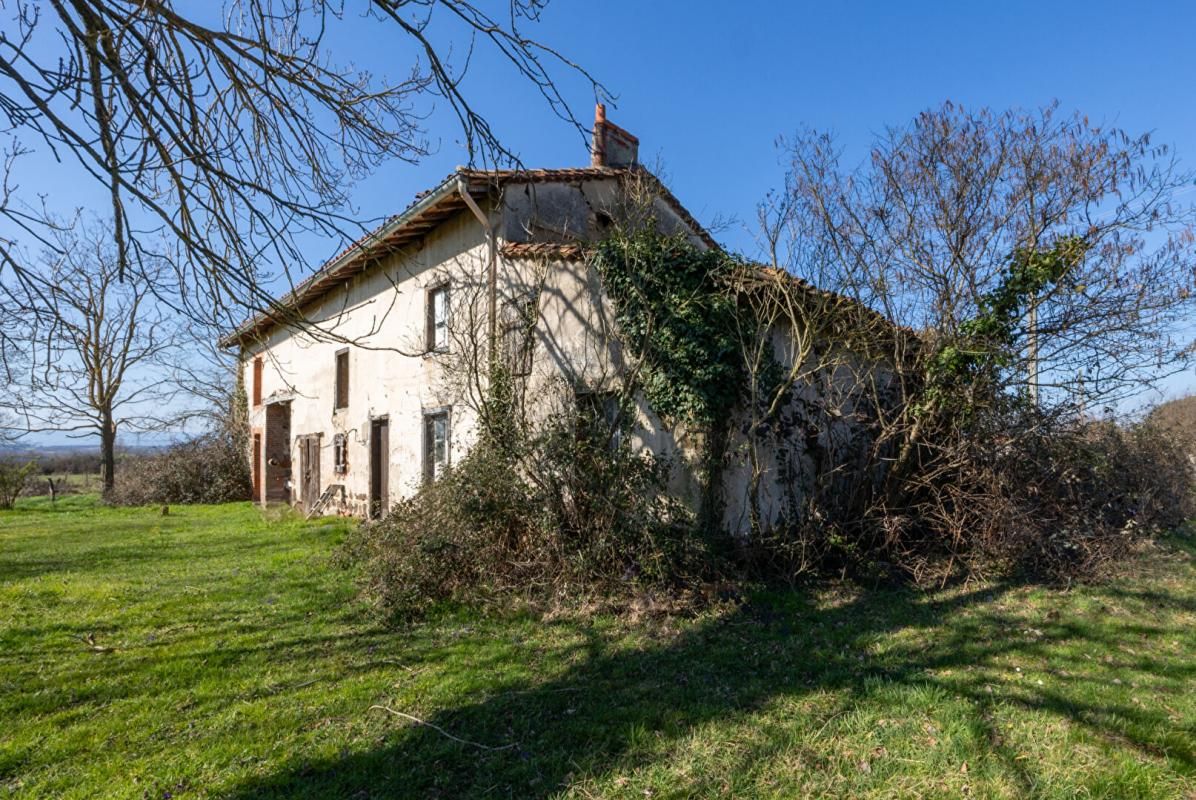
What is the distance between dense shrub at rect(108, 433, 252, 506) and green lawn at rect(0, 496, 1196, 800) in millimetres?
13956

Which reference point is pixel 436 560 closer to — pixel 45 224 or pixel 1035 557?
pixel 45 224

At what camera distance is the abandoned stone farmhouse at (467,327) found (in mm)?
8422

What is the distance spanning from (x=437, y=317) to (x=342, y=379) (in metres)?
4.54

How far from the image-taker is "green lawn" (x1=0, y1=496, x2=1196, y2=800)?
3438 mm

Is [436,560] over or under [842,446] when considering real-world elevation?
under

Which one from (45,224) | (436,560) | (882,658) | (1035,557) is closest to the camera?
(45,224)

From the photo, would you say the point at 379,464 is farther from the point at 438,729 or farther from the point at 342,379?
the point at 438,729

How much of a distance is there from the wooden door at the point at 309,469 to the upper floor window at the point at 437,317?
5741 mm

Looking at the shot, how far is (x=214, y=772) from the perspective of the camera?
11.7 ft

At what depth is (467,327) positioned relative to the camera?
9.68 metres

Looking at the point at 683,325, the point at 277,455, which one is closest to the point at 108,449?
the point at 277,455

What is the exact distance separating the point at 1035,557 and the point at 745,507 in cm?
361

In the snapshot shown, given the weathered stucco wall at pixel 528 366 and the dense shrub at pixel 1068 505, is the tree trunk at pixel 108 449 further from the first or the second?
the dense shrub at pixel 1068 505

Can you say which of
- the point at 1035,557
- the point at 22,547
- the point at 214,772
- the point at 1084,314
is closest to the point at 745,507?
the point at 1035,557
